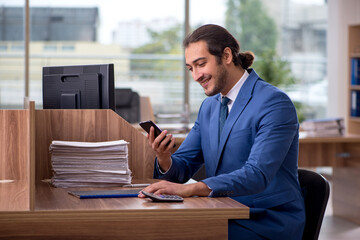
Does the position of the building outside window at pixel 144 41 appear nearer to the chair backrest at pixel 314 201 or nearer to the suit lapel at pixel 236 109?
the suit lapel at pixel 236 109

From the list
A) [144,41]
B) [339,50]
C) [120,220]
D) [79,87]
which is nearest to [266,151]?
[120,220]

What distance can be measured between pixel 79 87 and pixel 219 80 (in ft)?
1.98

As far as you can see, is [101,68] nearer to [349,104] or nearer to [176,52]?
[349,104]

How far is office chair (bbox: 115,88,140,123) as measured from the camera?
214 inches

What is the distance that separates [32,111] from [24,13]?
18.0 feet

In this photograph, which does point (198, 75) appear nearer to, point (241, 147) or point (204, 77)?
point (204, 77)

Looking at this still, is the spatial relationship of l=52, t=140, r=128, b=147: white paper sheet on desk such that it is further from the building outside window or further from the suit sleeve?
the building outside window

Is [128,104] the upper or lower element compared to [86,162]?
upper

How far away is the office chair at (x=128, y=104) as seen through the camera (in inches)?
214

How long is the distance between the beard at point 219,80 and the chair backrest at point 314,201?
0.46 m

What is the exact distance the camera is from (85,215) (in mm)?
1693

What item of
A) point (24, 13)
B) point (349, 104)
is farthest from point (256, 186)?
point (24, 13)

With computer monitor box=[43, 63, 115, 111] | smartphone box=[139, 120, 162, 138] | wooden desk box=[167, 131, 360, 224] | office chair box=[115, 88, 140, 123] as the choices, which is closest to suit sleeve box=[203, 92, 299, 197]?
smartphone box=[139, 120, 162, 138]

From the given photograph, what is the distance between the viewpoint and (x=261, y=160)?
79.4 inches
